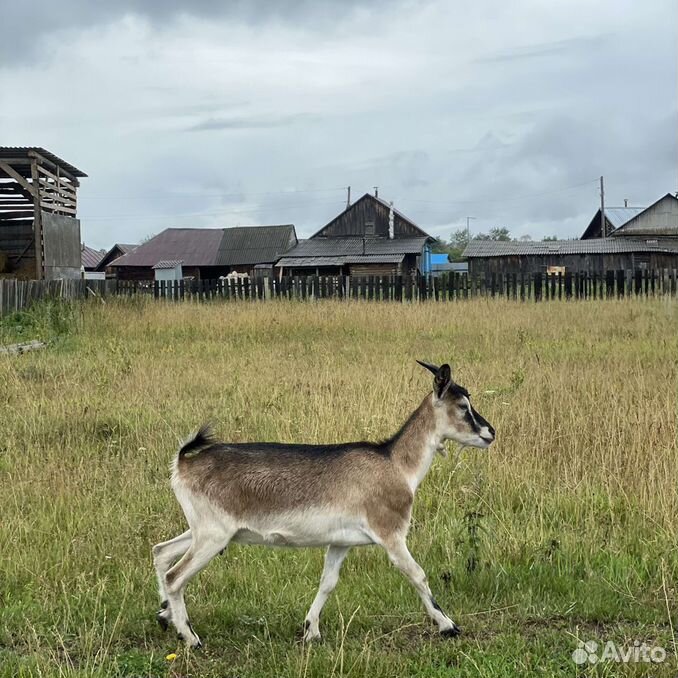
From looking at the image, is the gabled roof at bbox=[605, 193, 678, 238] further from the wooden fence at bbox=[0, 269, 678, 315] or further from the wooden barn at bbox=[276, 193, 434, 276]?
the wooden fence at bbox=[0, 269, 678, 315]

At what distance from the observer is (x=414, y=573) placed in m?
3.78

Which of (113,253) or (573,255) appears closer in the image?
(573,255)

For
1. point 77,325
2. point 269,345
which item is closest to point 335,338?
point 269,345

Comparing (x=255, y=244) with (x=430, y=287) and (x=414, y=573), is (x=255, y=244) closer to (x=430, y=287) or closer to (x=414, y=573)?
(x=430, y=287)

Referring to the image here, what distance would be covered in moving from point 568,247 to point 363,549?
4797cm

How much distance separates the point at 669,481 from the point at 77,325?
13.1 m

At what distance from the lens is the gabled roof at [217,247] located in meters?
56.6

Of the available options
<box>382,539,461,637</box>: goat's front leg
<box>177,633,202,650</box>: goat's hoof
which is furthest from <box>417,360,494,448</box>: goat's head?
<box>177,633,202,650</box>: goat's hoof

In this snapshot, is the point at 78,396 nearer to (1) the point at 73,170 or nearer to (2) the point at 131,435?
(2) the point at 131,435

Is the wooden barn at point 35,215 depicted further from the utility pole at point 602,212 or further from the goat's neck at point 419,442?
the utility pole at point 602,212

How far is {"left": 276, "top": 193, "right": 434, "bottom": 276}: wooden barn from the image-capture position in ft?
169

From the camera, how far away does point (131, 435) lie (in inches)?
304

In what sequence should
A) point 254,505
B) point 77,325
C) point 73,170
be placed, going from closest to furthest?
1. point 254,505
2. point 77,325
3. point 73,170

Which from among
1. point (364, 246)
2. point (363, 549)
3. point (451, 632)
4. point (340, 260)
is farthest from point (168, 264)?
point (451, 632)
